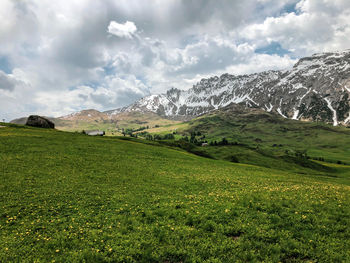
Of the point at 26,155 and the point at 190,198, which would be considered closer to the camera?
the point at 190,198

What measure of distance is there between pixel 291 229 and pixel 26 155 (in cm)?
4416

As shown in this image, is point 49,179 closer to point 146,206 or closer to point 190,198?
point 146,206

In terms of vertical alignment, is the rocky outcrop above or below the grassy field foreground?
above

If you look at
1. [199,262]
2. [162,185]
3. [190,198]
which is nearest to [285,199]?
[190,198]

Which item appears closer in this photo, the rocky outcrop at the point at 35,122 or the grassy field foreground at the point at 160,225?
the grassy field foreground at the point at 160,225

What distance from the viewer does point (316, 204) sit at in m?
15.5

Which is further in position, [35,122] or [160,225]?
[35,122]

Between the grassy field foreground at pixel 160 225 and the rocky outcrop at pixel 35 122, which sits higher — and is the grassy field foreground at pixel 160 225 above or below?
below

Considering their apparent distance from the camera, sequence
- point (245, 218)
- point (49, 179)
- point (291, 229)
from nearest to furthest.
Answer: point (291, 229)
point (245, 218)
point (49, 179)

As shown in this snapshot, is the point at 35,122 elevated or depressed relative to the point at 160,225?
elevated

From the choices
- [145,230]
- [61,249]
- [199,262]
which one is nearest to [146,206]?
[145,230]

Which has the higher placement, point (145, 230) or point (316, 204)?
point (316, 204)

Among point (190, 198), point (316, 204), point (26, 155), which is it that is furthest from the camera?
point (26, 155)

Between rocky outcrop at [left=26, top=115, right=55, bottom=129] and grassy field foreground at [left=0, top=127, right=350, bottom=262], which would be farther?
rocky outcrop at [left=26, top=115, right=55, bottom=129]
